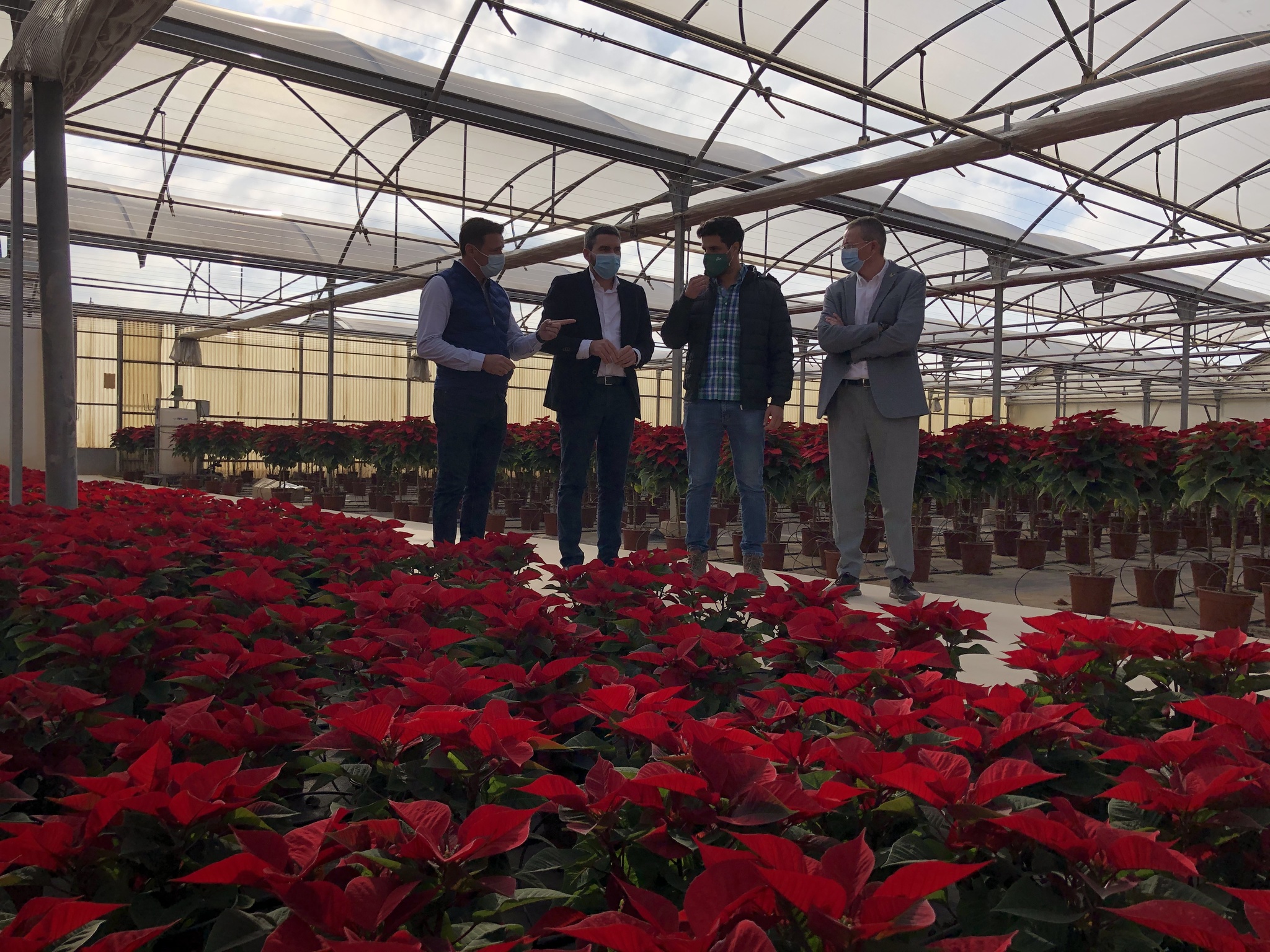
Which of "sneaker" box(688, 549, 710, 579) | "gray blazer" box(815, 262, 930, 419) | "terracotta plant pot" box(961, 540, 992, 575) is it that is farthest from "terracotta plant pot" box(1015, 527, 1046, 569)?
"sneaker" box(688, 549, 710, 579)

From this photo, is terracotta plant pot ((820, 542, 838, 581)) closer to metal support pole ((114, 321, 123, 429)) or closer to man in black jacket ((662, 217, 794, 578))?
man in black jacket ((662, 217, 794, 578))

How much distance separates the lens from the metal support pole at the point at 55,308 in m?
4.96

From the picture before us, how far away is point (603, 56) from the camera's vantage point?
8.49m

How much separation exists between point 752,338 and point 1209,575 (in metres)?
3.53

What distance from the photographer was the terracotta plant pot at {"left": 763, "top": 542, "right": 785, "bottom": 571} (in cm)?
601

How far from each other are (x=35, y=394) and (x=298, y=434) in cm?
723

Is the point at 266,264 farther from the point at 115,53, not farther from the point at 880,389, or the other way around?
the point at 880,389

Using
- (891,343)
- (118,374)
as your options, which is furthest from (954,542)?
(118,374)

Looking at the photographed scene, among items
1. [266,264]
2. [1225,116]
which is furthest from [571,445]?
[266,264]

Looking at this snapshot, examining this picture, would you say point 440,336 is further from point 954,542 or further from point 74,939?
point 954,542

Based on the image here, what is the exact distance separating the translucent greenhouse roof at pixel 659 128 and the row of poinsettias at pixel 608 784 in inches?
228

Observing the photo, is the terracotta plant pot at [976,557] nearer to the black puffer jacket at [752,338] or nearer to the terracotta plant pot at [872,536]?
the terracotta plant pot at [872,536]

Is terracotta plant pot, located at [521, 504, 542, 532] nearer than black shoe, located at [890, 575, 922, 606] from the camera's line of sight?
No

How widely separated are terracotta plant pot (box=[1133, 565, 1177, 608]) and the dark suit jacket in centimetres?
329
